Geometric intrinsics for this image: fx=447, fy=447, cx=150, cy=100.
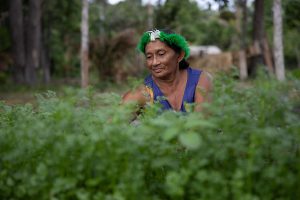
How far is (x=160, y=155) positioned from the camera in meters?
1.71

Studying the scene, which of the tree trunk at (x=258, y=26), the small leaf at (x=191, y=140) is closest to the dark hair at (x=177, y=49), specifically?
the small leaf at (x=191, y=140)

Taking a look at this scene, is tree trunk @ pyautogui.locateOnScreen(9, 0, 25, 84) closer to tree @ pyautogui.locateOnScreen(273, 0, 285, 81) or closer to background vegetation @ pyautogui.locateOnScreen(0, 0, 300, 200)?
tree @ pyautogui.locateOnScreen(273, 0, 285, 81)

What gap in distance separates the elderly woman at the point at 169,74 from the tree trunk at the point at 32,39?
1546 cm

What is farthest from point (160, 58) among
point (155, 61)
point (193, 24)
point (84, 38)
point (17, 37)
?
point (193, 24)

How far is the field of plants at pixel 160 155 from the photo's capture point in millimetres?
1557

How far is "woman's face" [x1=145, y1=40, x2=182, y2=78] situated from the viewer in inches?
145

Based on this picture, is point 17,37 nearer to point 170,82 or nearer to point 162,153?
point 170,82

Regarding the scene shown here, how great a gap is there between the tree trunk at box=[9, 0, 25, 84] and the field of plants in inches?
664

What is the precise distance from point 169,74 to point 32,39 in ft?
52.7

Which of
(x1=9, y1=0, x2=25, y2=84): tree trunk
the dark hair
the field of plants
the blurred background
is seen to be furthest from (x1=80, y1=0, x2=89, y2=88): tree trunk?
the field of plants

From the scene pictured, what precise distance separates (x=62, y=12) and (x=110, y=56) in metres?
7.16

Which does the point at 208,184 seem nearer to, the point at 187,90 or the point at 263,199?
the point at 263,199

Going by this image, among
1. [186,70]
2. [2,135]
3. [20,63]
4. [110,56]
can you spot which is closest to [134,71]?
[110,56]

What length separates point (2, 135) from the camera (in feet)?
6.06
